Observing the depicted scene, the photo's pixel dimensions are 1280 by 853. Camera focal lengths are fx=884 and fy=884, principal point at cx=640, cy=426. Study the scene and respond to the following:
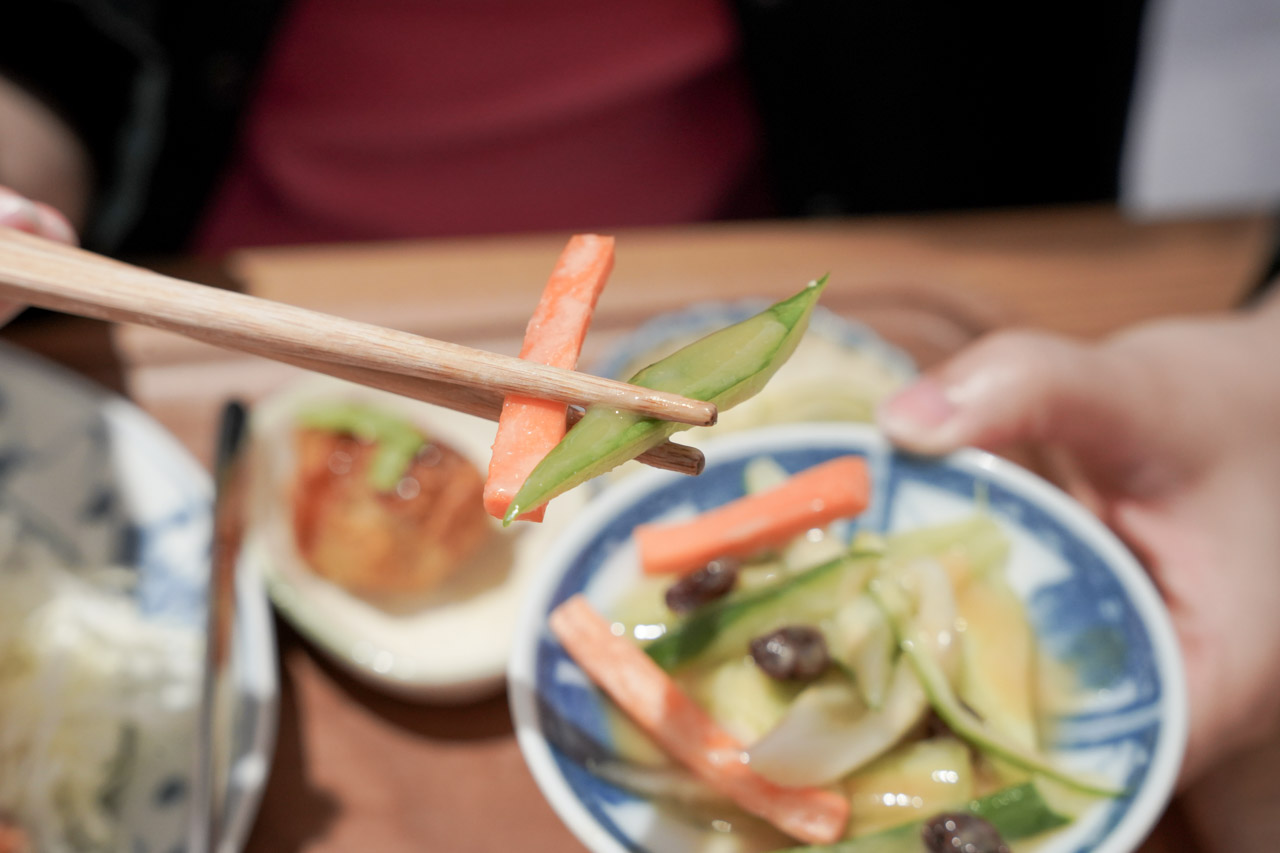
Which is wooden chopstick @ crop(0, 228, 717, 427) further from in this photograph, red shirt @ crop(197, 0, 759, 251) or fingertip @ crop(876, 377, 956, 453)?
red shirt @ crop(197, 0, 759, 251)

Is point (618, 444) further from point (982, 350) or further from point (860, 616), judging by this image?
point (982, 350)

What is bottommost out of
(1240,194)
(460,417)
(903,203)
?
(1240,194)

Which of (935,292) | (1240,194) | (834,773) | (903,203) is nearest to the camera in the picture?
(834,773)

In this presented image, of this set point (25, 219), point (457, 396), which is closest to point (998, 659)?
point (457, 396)

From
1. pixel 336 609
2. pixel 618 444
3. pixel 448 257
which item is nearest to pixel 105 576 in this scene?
pixel 336 609

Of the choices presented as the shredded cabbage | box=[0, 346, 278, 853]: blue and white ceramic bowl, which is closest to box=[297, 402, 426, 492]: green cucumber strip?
box=[0, 346, 278, 853]: blue and white ceramic bowl

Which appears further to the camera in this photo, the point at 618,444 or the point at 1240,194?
the point at 1240,194

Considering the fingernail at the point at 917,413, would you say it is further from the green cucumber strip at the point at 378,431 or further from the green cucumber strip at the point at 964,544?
the green cucumber strip at the point at 378,431
